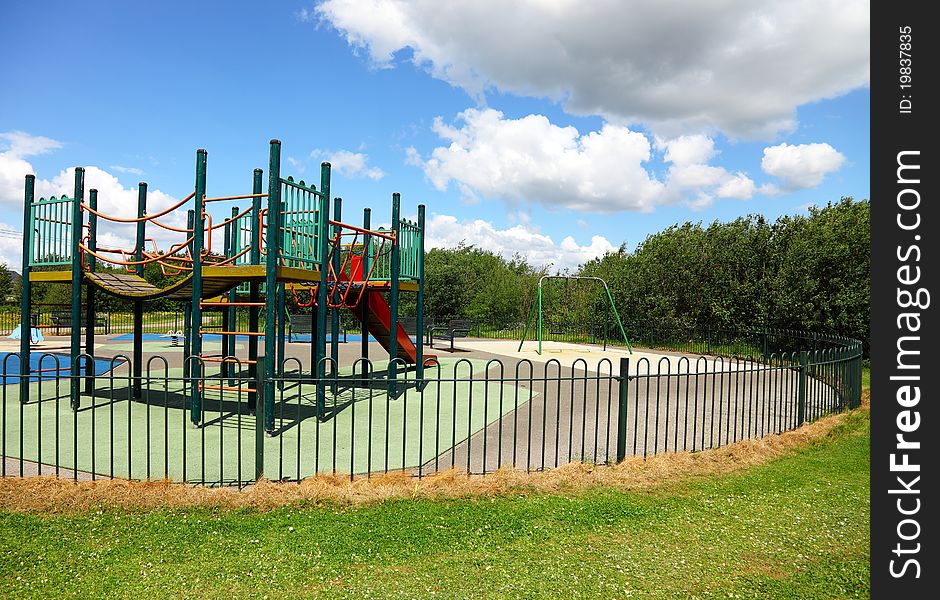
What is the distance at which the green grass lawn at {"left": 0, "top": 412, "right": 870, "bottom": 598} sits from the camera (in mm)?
3650

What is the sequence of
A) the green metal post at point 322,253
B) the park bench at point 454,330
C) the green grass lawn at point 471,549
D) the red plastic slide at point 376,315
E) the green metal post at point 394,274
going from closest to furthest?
1. the green grass lawn at point 471,549
2. the green metal post at point 322,253
3. the green metal post at point 394,274
4. the red plastic slide at point 376,315
5. the park bench at point 454,330

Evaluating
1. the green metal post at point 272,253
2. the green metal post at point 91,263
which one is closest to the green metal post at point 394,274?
the green metal post at point 272,253

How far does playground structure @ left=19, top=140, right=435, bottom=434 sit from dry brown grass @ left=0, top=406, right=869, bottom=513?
0.87m

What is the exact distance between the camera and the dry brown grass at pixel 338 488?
4926 millimetres

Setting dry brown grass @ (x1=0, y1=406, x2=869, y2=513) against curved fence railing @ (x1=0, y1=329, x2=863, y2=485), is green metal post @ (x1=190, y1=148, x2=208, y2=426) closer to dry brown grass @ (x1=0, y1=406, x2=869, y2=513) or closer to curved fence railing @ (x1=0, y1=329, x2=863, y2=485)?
curved fence railing @ (x1=0, y1=329, x2=863, y2=485)

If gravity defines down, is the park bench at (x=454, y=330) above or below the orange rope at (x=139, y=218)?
below

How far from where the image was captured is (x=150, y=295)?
919 centimetres

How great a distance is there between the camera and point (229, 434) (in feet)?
25.4

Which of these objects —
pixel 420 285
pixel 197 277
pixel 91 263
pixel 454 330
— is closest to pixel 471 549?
pixel 197 277

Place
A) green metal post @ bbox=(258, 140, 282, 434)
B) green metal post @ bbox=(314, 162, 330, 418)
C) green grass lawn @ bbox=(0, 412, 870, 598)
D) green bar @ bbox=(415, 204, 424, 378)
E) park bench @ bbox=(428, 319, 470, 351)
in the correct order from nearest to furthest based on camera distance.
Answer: green grass lawn @ bbox=(0, 412, 870, 598) → green metal post @ bbox=(258, 140, 282, 434) → green metal post @ bbox=(314, 162, 330, 418) → green bar @ bbox=(415, 204, 424, 378) → park bench @ bbox=(428, 319, 470, 351)

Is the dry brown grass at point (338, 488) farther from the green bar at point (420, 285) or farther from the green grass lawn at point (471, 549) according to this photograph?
the green bar at point (420, 285)

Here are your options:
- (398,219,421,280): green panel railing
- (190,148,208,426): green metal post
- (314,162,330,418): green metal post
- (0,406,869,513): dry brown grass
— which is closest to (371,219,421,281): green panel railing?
(398,219,421,280): green panel railing

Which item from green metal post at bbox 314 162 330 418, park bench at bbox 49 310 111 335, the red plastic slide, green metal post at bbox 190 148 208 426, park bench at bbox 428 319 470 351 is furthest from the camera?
park bench at bbox 49 310 111 335

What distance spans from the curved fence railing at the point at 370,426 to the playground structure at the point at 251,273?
1.13ft
